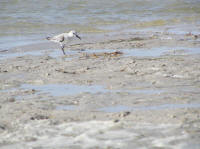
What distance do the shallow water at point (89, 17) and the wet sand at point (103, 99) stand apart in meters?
4.27

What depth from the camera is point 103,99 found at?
623 centimetres

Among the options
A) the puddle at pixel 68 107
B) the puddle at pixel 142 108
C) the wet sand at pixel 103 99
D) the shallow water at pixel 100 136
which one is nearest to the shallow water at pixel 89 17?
the wet sand at pixel 103 99

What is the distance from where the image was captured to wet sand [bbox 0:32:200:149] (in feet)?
15.1

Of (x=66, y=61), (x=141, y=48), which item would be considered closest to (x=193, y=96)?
(x=66, y=61)

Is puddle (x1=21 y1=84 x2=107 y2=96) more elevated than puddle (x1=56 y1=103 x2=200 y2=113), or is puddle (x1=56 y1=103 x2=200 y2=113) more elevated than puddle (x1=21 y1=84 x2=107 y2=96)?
puddle (x1=21 y1=84 x2=107 y2=96)

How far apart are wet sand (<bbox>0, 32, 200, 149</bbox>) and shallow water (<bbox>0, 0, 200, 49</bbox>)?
427 cm

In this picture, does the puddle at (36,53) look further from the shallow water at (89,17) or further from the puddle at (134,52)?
the shallow water at (89,17)

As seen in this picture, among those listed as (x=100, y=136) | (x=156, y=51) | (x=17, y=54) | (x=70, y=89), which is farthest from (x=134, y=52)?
(x=100, y=136)

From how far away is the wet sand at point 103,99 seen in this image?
4605 mm

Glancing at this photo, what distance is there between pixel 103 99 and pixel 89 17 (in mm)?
13630

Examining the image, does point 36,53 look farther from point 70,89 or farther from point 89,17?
point 89,17

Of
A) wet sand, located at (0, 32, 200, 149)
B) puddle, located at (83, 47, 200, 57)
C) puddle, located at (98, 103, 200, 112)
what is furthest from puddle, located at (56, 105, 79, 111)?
puddle, located at (83, 47, 200, 57)

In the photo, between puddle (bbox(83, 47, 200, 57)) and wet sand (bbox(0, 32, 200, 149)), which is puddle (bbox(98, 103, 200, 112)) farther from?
puddle (bbox(83, 47, 200, 57))

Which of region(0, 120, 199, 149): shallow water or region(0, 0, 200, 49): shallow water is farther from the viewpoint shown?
region(0, 0, 200, 49): shallow water
